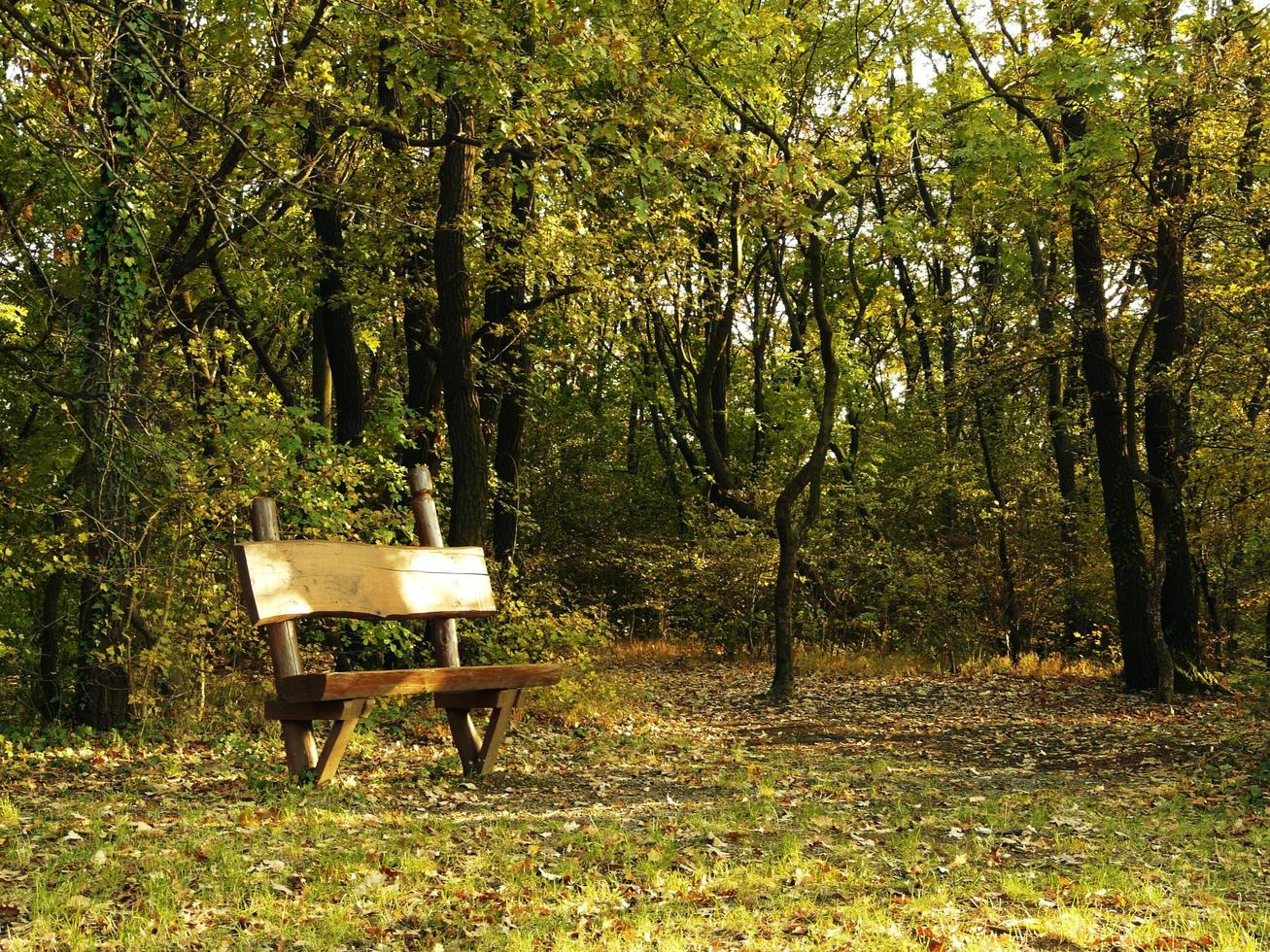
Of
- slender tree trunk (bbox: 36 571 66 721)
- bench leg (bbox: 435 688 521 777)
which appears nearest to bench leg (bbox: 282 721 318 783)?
bench leg (bbox: 435 688 521 777)

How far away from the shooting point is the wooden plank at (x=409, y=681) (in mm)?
5680

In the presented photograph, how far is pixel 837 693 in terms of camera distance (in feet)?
43.9

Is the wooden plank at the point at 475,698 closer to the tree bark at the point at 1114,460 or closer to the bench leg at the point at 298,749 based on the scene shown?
the bench leg at the point at 298,749

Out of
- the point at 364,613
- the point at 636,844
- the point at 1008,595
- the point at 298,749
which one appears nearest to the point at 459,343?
the point at 364,613

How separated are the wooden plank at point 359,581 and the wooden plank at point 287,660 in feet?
0.50

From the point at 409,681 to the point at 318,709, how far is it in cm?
53

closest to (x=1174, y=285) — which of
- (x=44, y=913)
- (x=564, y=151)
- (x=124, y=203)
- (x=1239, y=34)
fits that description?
(x=1239, y=34)

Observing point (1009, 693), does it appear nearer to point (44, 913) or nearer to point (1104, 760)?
point (1104, 760)

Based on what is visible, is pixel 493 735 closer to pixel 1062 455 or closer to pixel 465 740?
pixel 465 740

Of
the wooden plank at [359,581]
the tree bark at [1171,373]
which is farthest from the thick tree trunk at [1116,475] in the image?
the wooden plank at [359,581]

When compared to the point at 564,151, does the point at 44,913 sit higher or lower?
lower

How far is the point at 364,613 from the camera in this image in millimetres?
6340

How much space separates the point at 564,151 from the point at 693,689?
8.75 meters

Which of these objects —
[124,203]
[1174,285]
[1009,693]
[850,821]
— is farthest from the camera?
[1009,693]
